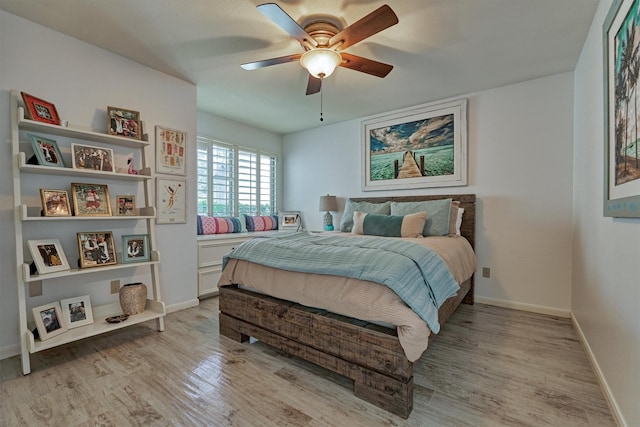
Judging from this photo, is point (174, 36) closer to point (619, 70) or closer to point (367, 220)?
point (367, 220)

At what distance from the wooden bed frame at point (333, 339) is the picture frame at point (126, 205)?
1.09 meters

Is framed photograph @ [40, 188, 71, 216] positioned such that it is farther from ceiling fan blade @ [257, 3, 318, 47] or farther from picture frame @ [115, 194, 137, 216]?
ceiling fan blade @ [257, 3, 318, 47]

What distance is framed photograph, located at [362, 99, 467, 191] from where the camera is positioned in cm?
328

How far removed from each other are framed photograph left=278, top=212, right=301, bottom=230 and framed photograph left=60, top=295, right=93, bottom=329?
2.74 m

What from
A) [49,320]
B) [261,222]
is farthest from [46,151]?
[261,222]

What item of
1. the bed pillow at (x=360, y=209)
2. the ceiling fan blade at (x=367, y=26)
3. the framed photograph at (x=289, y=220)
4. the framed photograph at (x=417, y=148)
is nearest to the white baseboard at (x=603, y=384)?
the framed photograph at (x=417, y=148)

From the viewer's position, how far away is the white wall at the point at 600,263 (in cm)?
125

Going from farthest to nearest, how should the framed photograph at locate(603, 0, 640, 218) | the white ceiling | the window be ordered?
the window
the white ceiling
the framed photograph at locate(603, 0, 640, 218)

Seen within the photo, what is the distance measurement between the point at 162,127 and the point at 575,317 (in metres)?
4.26

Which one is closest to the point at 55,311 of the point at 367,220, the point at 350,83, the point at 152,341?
the point at 152,341

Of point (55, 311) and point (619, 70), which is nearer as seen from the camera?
point (619, 70)

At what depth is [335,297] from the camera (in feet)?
5.43

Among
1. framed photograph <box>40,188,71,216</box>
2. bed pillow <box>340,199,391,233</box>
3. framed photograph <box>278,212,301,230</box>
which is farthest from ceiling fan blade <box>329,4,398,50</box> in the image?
framed photograph <box>278,212,301,230</box>

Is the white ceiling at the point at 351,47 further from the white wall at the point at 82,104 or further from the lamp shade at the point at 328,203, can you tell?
the lamp shade at the point at 328,203
